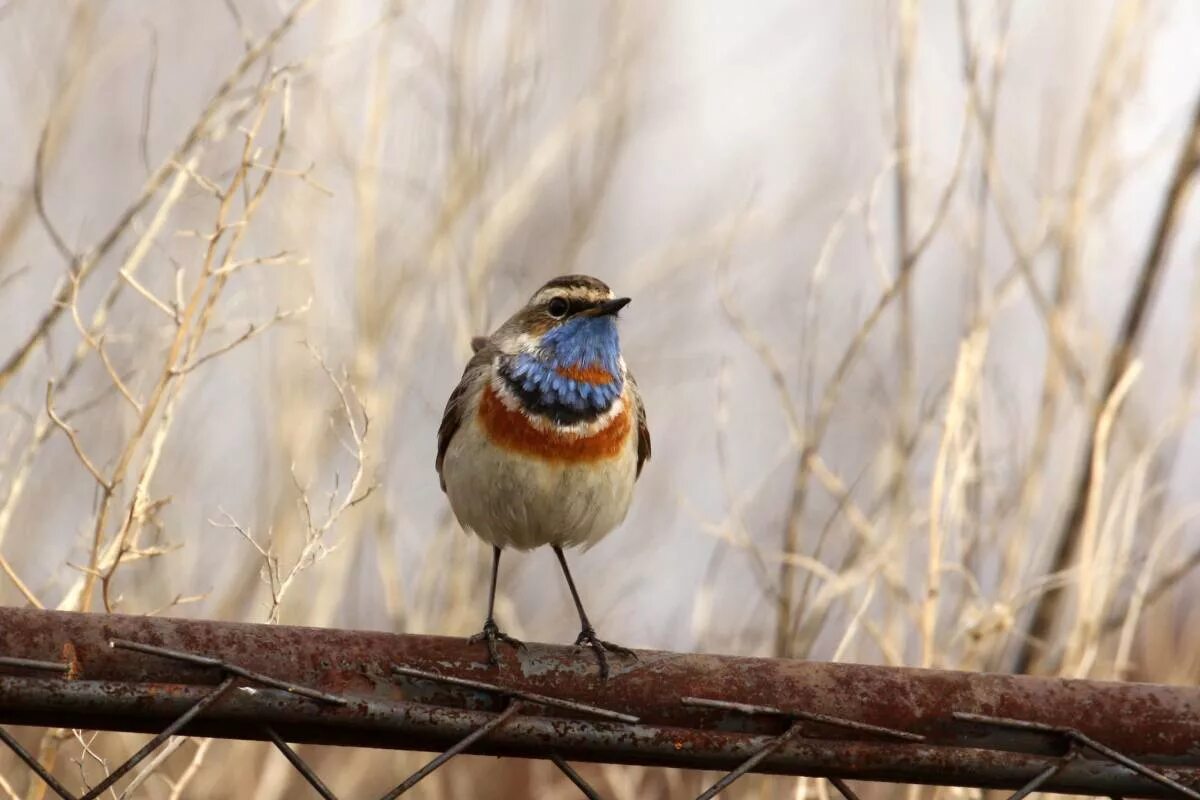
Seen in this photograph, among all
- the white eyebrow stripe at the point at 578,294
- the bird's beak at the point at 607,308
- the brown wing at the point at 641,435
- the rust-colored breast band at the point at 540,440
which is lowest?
the rust-colored breast band at the point at 540,440

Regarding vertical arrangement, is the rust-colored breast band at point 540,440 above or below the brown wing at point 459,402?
below

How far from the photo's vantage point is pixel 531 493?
3410 mm

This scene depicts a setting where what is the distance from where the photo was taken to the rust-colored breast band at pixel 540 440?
3.43m

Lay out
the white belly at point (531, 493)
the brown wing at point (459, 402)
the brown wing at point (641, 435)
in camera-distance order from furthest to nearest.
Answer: the brown wing at point (641, 435), the brown wing at point (459, 402), the white belly at point (531, 493)

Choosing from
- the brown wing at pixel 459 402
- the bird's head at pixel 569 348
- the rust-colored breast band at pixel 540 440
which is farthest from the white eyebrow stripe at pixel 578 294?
the rust-colored breast band at pixel 540 440

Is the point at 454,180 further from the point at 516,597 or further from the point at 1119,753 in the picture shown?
the point at 1119,753

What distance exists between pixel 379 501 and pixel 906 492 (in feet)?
5.68

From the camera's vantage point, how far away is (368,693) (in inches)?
71.2

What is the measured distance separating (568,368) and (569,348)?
0.05 metres

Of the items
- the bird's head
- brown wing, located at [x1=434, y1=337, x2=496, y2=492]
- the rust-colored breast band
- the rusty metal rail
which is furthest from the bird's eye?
the rusty metal rail

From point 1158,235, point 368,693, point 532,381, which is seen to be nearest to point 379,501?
point 532,381

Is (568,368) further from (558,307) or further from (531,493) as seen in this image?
(531,493)

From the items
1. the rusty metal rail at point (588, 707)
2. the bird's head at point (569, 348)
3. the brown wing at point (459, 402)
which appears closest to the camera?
the rusty metal rail at point (588, 707)

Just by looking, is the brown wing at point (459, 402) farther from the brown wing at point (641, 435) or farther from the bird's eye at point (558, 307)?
the brown wing at point (641, 435)
